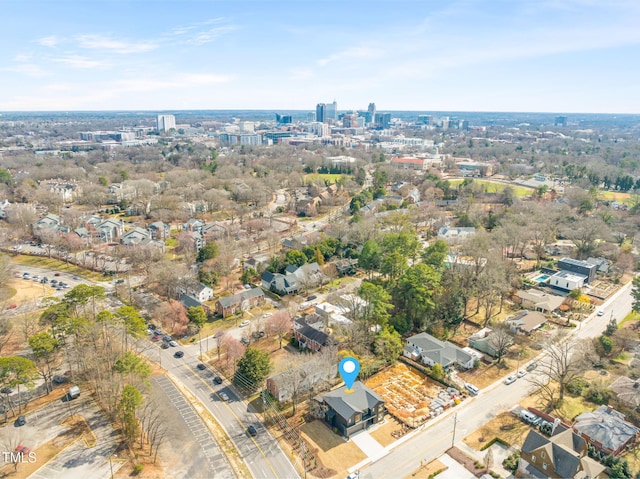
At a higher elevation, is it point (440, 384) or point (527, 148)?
point (527, 148)

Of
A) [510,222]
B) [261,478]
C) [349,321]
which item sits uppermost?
[510,222]

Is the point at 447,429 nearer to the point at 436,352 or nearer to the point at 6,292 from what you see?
the point at 436,352

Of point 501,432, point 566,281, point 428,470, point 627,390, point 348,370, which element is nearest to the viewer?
point 428,470

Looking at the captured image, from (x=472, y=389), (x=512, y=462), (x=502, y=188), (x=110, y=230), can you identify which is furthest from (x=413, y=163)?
(x=512, y=462)

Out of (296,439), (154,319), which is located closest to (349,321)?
(296,439)

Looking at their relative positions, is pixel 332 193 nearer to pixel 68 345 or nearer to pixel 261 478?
pixel 68 345

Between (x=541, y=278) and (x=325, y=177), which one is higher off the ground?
(x=325, y=177)

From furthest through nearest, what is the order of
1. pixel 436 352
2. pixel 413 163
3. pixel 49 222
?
pixel 413 163
pixel 49 222
pixel 436 352
